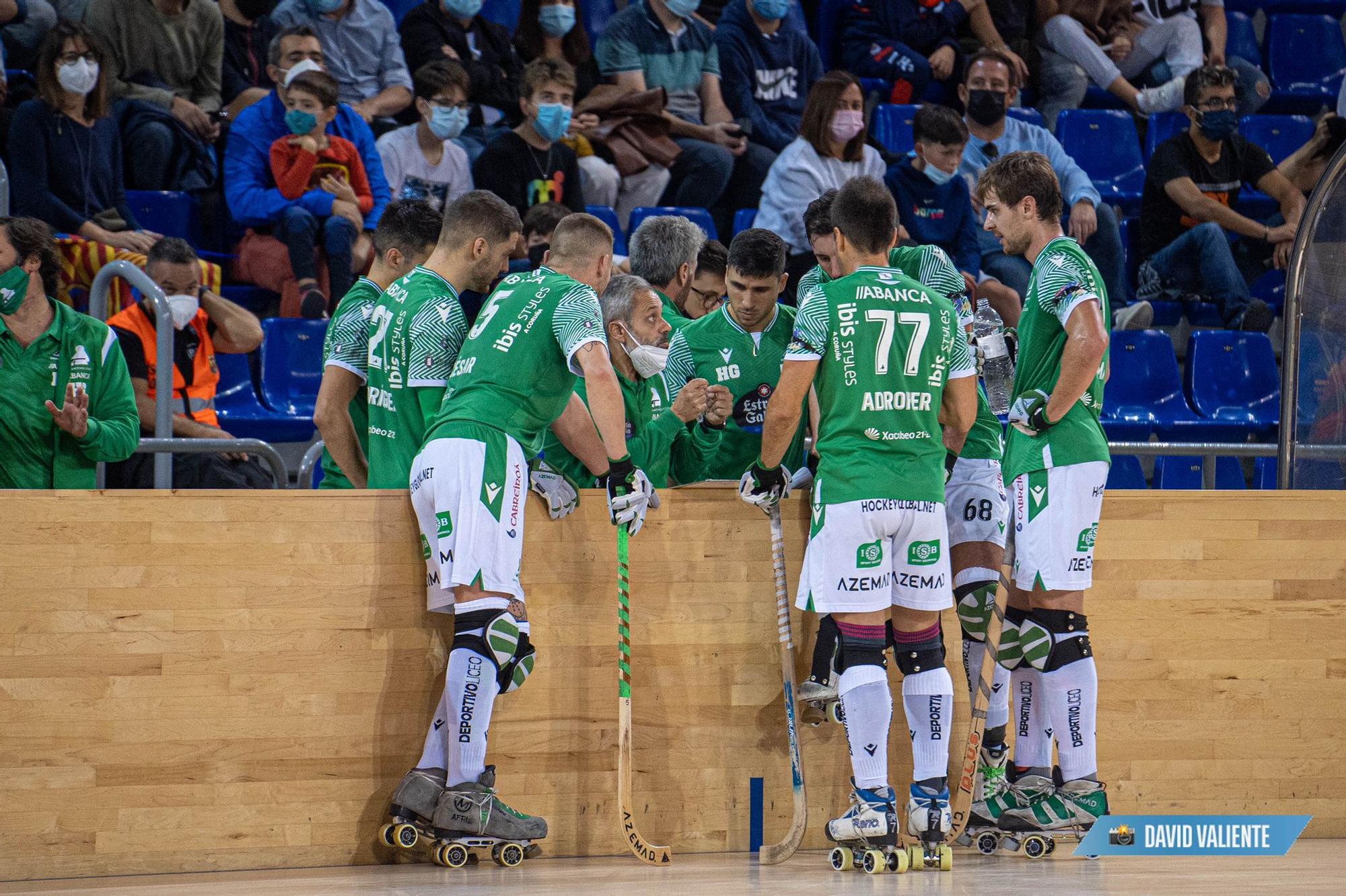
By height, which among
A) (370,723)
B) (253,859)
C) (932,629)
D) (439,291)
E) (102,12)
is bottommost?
(253,859)

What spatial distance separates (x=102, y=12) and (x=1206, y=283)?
7872 millimetres

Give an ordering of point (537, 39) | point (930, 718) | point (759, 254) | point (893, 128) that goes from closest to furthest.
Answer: point (930, 718)
point (759, 254)
point (537, 39)
point (893, 128)

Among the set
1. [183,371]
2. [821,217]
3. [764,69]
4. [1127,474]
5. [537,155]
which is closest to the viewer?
[821,217]

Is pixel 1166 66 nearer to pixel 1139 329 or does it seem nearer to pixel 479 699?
pixel 1139 329

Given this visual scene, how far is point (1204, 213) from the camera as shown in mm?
10570

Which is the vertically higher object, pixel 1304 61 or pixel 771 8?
pixel 1304 61

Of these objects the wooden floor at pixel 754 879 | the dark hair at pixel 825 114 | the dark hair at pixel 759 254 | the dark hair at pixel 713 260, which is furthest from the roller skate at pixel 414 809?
the dark hair at pixel 825 114

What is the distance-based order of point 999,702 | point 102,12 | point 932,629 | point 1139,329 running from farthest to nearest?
point 1139,329
point 102,12
point 999,702
point 932,629

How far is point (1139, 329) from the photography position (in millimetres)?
10055

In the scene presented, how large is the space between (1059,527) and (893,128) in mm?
6526

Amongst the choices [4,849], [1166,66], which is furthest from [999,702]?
[1166,66]

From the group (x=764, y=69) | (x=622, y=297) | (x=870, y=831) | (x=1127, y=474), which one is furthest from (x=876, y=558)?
(x=764, y=69)

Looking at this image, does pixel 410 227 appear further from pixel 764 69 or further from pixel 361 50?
pixel 764 69

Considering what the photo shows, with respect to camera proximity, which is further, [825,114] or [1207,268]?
[1207,268]
